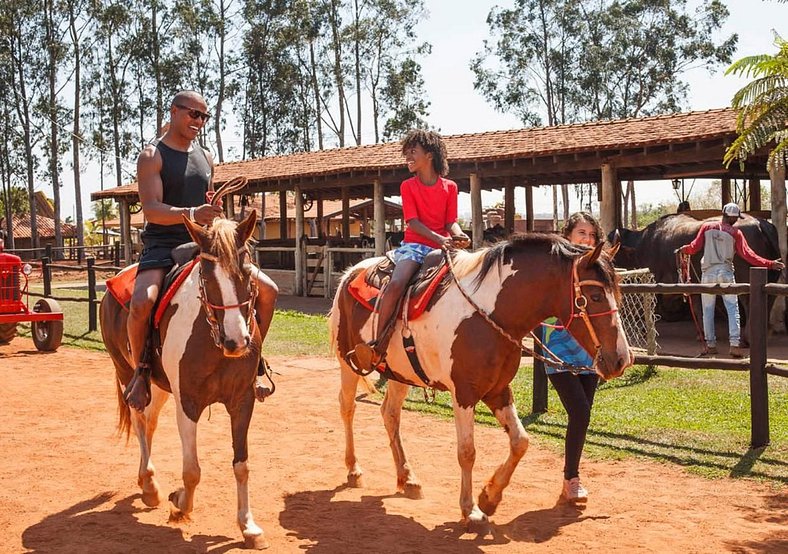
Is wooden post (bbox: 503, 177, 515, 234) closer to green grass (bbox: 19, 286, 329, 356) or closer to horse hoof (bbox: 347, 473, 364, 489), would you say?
green grass (bbox: 19, 286, 329, 356)

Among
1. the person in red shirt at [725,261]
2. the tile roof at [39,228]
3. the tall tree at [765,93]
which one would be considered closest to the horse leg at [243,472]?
the tall tree at [765,93]

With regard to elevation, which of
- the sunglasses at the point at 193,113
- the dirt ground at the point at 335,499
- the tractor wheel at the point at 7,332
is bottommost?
the dirt ground at the point at 335,499

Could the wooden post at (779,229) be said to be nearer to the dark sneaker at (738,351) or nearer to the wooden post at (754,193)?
the dark sneaker at (738,351)

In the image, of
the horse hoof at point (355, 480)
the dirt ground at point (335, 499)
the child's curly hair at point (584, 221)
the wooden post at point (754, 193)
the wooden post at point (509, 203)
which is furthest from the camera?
the wooden post at point (509, 203)

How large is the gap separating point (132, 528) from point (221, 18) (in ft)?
158

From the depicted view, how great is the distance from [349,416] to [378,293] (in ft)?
3.54

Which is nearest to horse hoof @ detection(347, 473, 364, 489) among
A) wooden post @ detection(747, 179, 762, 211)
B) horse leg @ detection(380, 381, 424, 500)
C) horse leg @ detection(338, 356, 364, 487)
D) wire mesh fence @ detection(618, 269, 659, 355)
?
horse leg @ detection(338, 356, 364, 487)

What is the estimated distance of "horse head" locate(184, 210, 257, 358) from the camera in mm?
4391

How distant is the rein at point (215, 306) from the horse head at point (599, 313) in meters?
1.85

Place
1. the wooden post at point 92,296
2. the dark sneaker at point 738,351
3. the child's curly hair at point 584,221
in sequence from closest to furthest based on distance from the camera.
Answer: the child's curly hair at point 584,221, the dark sneaker at point 738,351, the wooden post at point 92,296

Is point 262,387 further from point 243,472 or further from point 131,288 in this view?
point 131,288

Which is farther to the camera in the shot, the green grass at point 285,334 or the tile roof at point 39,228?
the tile roof at point 39,228

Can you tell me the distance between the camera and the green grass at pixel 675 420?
6.50m

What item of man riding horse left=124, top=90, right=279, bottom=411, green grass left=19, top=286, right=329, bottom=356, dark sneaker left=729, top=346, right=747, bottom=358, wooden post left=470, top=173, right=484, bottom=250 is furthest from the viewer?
wooden post left=470, top=173, right=484, bottom=250
